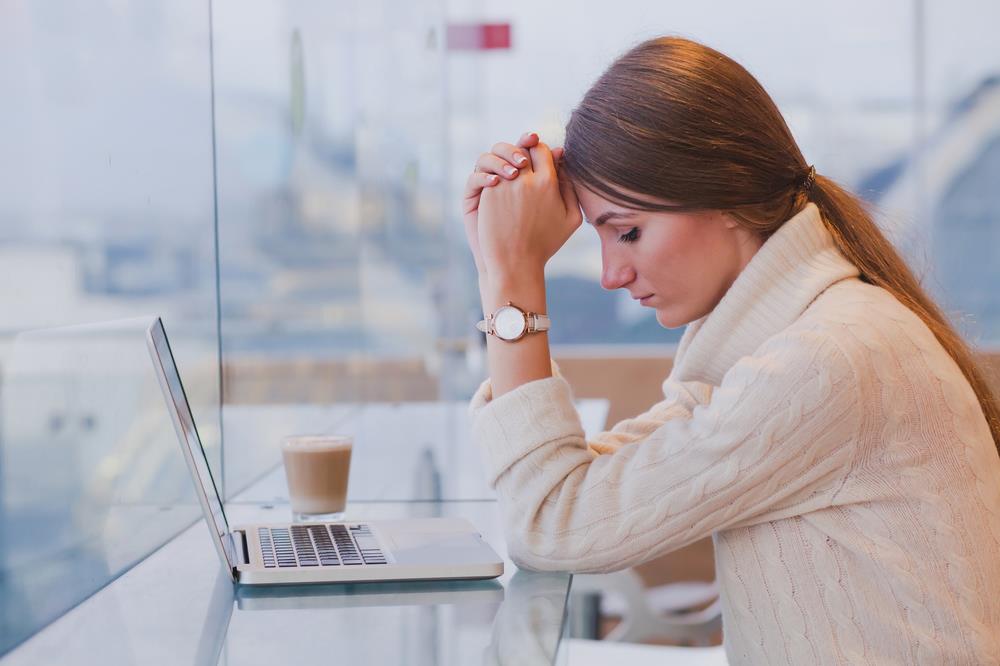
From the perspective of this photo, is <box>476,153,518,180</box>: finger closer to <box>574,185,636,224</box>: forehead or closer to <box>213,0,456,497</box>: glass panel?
<box>574,185,636,224</box>: forehead

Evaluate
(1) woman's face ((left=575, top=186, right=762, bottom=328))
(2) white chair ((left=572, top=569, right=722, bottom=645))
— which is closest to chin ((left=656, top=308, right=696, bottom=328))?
(1) woman's face ((left=575, top=186, right=762, bottom=328))

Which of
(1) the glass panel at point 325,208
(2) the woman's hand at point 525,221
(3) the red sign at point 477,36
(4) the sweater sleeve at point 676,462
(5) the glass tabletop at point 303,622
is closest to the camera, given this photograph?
(5) the glass tabletop at point 303,622

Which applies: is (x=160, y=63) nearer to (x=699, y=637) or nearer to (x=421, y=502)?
(x=421, y=502)

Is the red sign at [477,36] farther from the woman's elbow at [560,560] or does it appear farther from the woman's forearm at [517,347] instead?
the woman's elbow at [560,560]

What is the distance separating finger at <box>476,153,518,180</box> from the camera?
3.71ft

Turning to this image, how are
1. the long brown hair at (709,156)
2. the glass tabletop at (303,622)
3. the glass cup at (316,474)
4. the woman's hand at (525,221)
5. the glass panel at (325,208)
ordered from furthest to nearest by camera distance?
the glass panel at (325,208)
the glass cup at (316,474)
the woman's hand at (525,221)
the long brown hair at (709,156)
the glass tabletop at (303,622)

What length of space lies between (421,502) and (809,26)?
2.52 meters

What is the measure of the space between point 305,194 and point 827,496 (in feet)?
4.25

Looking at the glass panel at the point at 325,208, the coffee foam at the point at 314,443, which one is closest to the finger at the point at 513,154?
the coffee foam at the point at 314,443

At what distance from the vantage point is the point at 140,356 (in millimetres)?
1157

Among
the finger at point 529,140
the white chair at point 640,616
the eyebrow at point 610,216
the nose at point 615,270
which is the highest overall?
the finger at point 529,140

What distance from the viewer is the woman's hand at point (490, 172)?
114 centimetres

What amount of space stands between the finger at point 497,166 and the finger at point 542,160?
0.08 ft

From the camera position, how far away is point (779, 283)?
1.02 metres
